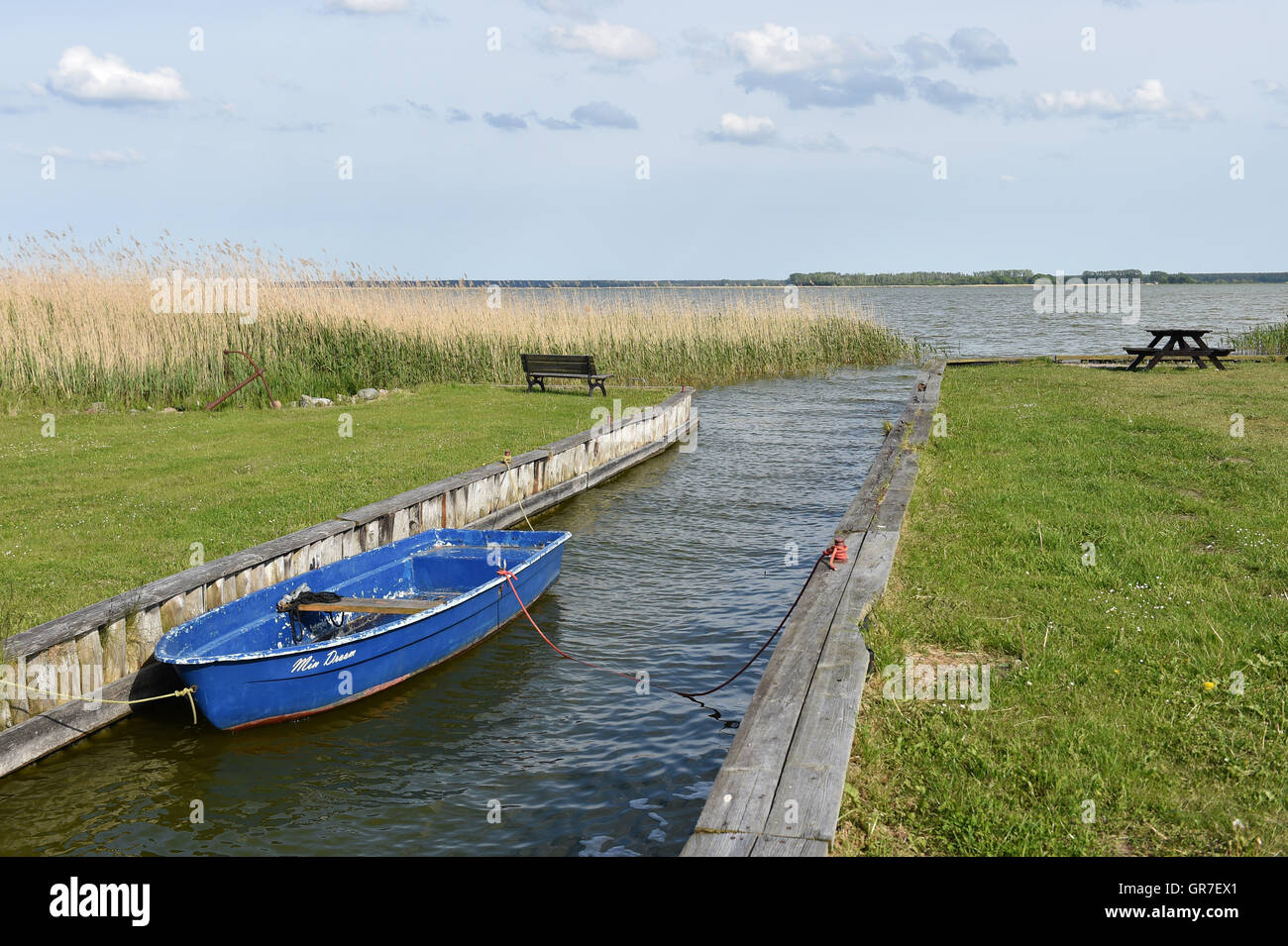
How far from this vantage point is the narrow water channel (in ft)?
18.7

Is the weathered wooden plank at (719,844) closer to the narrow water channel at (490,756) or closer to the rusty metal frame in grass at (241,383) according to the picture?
the narrow water channel at (490,756)

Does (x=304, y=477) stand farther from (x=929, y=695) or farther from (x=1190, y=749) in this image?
(x=1190, y=749)

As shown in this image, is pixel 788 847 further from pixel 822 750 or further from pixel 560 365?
pixel 560 365

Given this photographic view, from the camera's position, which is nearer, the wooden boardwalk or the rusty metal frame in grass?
the wooden boardwalk

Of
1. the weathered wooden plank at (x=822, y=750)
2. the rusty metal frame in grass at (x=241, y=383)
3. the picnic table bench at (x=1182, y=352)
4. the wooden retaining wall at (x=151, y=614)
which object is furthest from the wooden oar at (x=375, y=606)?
the picnic table bench at (x=1182, y=352)

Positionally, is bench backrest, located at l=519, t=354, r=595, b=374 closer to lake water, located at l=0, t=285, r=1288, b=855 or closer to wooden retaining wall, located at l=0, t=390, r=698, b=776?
wooden retaining wall, located at l=0, t=390, r=698, b=776

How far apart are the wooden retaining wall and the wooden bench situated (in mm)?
8599

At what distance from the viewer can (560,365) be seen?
2155 centimetres

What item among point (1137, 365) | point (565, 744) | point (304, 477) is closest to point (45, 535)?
point (304, 477)

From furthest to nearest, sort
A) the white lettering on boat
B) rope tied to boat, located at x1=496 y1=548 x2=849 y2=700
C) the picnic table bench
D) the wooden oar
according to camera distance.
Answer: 1. the picnic table bench
2. the wooden oar
3. rope tied to boat, located at x1=496 y1=548 x2=849 y2=700
4. the white lettering on boat

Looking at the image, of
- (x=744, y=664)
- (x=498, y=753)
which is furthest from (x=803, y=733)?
(x=744, y=664)

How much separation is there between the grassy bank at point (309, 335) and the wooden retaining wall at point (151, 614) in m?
9.81

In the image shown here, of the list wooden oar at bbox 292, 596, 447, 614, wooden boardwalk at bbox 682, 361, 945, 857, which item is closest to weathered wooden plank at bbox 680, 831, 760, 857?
wooden boardwalk at bbox 682, 361, 945, 857

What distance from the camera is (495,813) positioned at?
5.94 m
